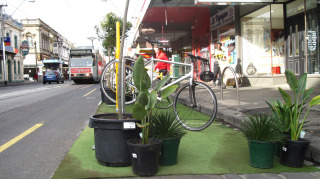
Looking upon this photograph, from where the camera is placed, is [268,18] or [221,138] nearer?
[221,138]

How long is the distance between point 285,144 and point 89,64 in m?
23.6

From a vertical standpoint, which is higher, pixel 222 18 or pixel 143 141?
pixel 222 18

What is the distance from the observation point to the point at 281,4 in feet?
39.2

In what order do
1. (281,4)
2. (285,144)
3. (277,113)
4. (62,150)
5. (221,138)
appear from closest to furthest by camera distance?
(285,144), (277,113), (62,150), (221,138), (281,4)

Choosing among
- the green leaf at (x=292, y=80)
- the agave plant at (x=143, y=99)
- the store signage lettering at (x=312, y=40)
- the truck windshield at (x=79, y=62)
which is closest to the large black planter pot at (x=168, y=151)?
the agave plant at (x=143, y=99)

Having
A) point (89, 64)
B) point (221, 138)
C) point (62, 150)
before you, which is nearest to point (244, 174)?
point (221, 138)

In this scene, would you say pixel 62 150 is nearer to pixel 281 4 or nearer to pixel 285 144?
pixel 285 144

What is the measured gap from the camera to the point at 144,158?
280 cm

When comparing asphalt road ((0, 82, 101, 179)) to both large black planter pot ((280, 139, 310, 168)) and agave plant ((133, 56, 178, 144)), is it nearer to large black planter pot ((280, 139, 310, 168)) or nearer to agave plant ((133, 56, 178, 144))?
agave plant ((133, 56, 178, 144))

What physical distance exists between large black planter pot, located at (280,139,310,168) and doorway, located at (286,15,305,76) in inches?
336

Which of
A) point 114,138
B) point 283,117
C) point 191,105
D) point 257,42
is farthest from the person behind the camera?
point 257,42

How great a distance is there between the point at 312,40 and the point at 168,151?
9068 mm

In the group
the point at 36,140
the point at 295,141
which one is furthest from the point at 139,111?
the point at 36,140

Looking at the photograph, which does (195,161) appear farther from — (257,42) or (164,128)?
(257,42)
